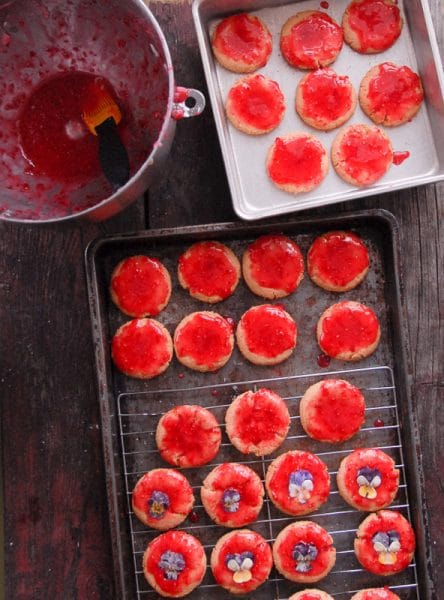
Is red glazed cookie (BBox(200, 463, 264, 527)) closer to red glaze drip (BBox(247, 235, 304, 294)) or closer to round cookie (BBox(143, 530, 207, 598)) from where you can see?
round cookie (BBox(143, 530, 207, 598))

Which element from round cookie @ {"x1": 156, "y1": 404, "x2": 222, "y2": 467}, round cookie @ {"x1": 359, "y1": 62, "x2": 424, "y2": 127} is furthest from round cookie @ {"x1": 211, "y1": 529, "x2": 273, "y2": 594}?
round cookie @ {"x1": 359, "y1": 62, "x2": 424, "y2": 127}

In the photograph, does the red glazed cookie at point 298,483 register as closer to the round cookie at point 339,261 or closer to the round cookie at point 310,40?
the round cookie at point 339,261

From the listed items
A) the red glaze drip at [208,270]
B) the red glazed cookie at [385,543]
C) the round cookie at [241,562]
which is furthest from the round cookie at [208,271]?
the red glazed cookie at [385,543]

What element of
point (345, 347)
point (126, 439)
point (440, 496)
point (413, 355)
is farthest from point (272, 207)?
point (440, 496)

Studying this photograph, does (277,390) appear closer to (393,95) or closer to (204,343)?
(204,343)

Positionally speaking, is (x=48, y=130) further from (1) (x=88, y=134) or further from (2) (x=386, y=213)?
(2) (x=386, y=213)
